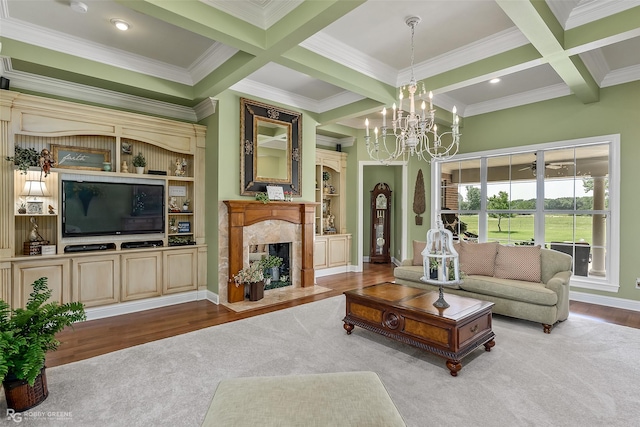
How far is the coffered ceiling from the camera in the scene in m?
2.87

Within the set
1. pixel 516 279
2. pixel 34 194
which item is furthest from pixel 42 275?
pixel 516 279

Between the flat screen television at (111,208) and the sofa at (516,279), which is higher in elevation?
the flat screen television at (111,208)

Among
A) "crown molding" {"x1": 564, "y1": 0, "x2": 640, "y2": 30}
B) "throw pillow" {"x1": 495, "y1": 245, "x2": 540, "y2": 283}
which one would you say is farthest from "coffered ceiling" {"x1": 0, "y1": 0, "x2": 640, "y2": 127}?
"throw pillow" {"x1": 495, "y1": 245, "x2": 540, "y2": 283}

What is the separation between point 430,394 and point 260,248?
11.4 ft

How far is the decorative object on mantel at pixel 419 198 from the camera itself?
6723 mm

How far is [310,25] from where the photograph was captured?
9.09ft

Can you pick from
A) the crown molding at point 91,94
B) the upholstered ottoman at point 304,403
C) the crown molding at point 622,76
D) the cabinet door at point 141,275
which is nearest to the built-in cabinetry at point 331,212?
the crown molding at point 91,94

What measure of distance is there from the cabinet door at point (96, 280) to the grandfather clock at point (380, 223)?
5738 millimetres

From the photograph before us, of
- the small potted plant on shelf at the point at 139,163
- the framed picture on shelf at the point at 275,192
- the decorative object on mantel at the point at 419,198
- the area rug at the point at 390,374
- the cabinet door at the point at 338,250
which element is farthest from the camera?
the cabinet door at the point at 338,250

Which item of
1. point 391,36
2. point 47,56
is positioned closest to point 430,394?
point 391,36

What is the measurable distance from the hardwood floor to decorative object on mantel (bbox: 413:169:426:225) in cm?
272

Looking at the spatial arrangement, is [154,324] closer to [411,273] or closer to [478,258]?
[411,273]

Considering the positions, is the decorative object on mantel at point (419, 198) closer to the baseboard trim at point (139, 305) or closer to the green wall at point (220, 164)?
the green wall at point (220, 164)

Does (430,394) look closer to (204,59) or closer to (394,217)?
(204,59)
